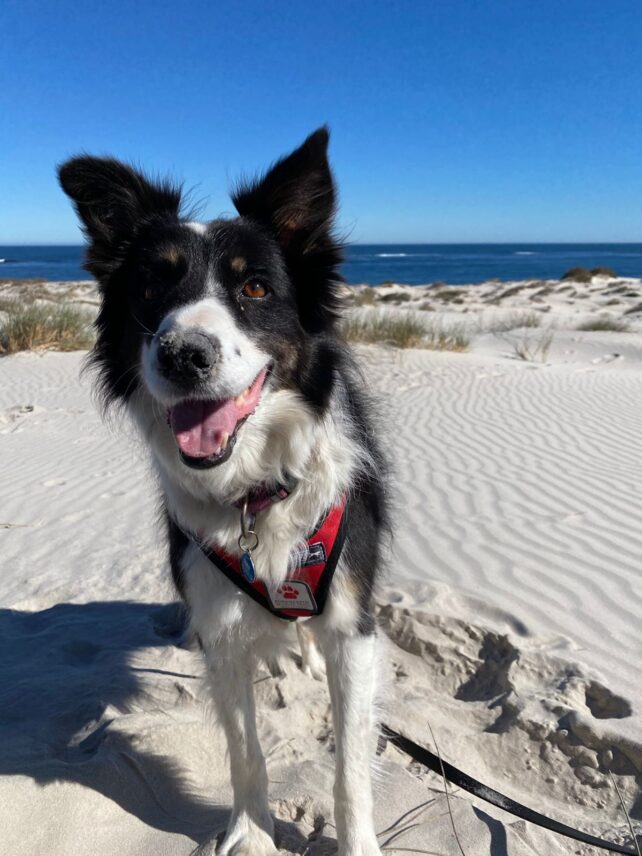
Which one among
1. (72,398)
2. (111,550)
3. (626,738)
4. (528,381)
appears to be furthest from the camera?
(528,381)

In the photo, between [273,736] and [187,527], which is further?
[273,736]

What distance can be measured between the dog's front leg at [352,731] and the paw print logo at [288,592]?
0.71 ft

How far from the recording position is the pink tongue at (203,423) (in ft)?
7.45

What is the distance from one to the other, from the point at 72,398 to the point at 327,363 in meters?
8.38

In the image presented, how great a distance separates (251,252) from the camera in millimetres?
2594

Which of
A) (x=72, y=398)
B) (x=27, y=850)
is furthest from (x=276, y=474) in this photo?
(x=72, y=398)

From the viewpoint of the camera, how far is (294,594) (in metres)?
2.35

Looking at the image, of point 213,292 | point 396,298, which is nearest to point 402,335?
point 213,292

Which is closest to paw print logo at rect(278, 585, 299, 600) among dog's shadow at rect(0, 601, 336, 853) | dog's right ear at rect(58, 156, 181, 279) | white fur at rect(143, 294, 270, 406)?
white fur at rect(143, 294, 270, 406)

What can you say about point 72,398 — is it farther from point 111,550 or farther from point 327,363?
point 327,363

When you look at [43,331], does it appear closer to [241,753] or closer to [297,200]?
[297,200]

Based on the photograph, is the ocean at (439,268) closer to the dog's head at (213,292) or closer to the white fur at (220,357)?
the dog's head at (213,292)

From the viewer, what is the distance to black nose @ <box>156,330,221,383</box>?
2113 millimetres

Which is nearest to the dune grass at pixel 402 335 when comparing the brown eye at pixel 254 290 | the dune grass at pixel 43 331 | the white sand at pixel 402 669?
the dune grass at pixel 43 331
